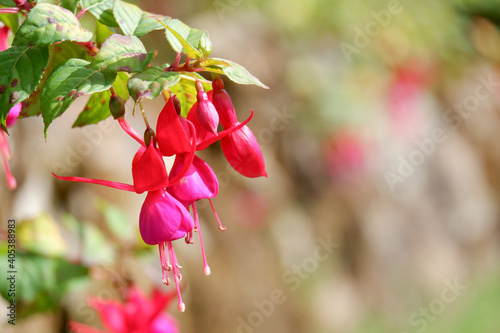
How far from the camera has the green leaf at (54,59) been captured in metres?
0.47

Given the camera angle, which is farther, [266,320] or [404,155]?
[404,155]

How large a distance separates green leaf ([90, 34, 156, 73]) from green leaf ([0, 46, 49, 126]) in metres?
0.05

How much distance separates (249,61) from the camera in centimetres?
218

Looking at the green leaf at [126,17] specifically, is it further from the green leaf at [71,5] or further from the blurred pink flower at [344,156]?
the blurred pink flower at [344,156]

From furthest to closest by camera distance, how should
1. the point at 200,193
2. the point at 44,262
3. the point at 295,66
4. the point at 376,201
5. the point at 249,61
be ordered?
the point at 376,201 → the point at 295,66 → the point at 249,61 → the point at 44,262 → the point at 200,193

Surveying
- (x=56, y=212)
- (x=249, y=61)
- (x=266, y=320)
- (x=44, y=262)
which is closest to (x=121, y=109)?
(x=44, y=262)

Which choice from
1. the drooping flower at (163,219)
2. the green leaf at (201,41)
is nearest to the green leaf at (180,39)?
the green leaf at (201,41)

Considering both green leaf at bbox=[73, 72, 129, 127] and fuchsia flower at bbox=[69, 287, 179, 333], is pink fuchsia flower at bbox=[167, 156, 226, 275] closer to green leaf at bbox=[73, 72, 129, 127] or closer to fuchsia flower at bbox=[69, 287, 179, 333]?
green leaf at bbox=[73, 72, 129, 127]

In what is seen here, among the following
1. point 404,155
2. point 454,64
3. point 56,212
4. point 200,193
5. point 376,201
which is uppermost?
point 200,193

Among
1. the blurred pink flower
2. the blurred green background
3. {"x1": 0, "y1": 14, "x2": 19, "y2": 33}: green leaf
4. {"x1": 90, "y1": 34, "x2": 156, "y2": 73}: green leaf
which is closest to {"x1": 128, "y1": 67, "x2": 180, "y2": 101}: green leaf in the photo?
{"x1": 90, "y1": 34, "x2": 156, "y2": 73}: green leaf

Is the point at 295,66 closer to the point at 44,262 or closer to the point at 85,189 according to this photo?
the point at 85,189

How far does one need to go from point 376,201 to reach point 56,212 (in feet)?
6.04

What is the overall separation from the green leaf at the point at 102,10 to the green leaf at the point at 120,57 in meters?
0.08

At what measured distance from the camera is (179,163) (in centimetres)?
42
